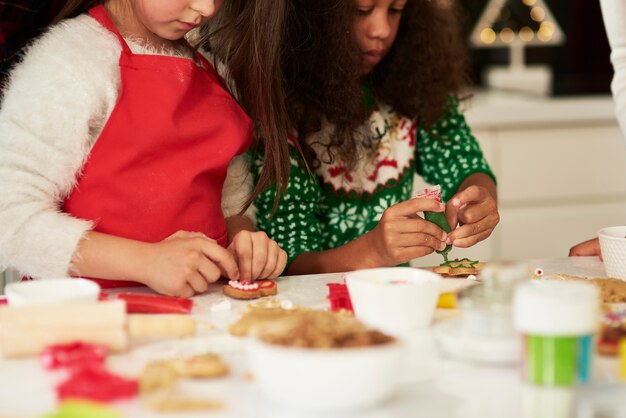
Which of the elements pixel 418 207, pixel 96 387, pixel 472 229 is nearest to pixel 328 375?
pixel 96 387

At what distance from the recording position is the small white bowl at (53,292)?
838 millimetres

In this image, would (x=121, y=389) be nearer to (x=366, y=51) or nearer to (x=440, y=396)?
(x=440, y=396)

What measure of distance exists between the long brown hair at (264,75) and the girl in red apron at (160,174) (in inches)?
2.1

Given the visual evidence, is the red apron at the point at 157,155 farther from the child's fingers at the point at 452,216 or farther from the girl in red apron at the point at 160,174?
the child's fingers at the point at 452,216

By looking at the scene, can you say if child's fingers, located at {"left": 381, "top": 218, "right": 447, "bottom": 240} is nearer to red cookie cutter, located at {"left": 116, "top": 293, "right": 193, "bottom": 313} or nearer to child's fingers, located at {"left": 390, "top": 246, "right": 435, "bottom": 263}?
child's fingers, located at {"left": 390, "top": 246, "right": 435, "bottom": 263}

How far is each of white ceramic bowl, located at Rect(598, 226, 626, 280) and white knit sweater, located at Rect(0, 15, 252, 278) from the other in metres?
0.68

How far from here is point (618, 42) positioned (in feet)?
4.59

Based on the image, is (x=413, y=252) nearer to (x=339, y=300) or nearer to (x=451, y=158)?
(x=339, y=300)

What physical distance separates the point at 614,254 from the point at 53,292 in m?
0.70

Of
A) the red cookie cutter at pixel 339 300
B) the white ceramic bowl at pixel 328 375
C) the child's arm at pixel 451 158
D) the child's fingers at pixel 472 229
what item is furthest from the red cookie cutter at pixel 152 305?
the child's arm at pixel 451 158

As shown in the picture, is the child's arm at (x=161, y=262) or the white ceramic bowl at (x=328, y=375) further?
the child's arm at (x=161, y=262)

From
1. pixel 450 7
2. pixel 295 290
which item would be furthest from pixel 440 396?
pixel 450 7

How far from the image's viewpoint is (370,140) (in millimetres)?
1566

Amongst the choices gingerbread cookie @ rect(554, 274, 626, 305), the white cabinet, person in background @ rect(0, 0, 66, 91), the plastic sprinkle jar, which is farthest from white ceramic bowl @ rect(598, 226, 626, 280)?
the white cabinet
